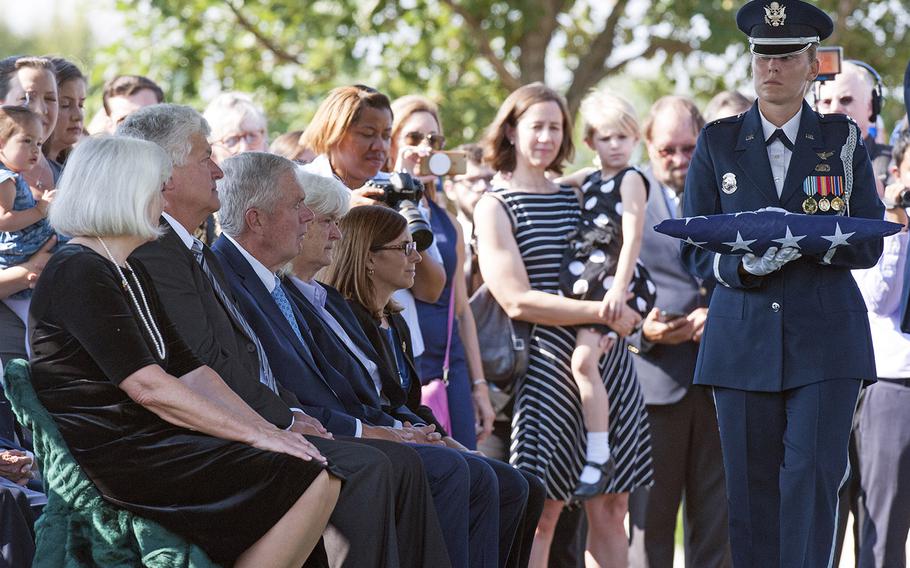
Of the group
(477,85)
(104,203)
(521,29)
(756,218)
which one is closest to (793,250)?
(756,218)

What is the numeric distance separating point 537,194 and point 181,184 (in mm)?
2105

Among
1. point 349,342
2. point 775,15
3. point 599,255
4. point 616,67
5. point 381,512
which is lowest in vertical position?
point 381,512

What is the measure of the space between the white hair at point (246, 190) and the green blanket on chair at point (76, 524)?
1106 mm

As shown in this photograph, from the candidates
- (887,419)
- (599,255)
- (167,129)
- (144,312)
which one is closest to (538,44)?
(599,255)

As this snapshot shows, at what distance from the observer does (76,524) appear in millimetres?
3695

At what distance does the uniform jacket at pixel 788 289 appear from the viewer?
4.25m

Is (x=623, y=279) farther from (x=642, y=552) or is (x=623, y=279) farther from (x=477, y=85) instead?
(x=477, y=85)

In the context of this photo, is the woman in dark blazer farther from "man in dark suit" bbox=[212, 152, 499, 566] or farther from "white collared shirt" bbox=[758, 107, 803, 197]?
"white collared shirt" bbox=[758, 107, 803, 197]

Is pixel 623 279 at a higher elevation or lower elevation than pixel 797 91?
lower

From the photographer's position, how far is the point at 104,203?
146 inches

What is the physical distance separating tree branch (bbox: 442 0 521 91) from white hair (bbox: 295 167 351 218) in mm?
7493

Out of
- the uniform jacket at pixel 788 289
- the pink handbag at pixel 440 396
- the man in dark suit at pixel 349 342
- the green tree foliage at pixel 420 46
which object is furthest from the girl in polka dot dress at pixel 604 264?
the green tree foliage at pixel 420 46

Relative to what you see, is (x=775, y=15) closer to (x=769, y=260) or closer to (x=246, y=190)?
(x=769, y=260)

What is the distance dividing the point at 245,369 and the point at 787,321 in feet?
5.55
